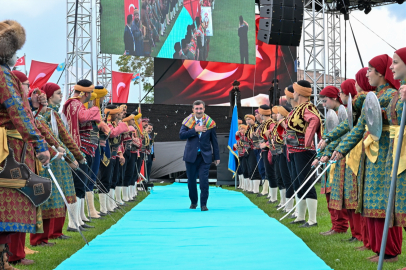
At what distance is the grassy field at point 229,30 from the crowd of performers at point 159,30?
1.09ft

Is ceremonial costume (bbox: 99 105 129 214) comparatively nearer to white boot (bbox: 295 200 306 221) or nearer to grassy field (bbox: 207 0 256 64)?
white boot (bbox: 295 200 306 221)

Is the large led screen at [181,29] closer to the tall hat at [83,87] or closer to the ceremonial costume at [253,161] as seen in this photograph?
the ceremonial costume at [253,161]

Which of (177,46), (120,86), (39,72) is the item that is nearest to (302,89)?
(39,72)

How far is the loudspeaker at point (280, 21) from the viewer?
44.0 feet

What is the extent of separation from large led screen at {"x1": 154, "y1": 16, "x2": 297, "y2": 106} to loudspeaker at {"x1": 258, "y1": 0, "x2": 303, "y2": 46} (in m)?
8.48

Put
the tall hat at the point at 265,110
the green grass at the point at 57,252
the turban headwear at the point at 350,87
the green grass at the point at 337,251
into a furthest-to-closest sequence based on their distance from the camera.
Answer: the tall hat at the point at 265,110, the turban headwear at the point at 350,87, the green grass at the point at 57,252, the green grass at the point at 337,251

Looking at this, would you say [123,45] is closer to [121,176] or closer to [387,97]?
[121,176]

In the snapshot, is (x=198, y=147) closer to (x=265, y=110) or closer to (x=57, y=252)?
(x=265, y=110)

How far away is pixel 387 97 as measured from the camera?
3883 millimetres

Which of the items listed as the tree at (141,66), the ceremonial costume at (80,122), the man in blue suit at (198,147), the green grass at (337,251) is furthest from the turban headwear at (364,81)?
the tree at (141,66)

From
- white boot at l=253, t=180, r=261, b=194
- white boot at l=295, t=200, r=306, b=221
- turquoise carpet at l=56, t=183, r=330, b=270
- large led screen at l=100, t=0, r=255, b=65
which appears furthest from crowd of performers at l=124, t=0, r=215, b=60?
white boot at l=295, t=200, r=306, b=221

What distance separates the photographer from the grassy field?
67.7 ft

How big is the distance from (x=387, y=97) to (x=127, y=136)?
7.33 m

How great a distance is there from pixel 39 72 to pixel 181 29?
23.9ft
